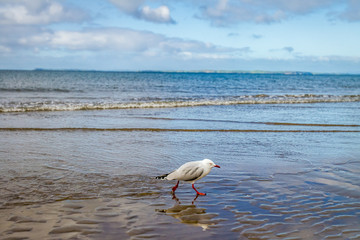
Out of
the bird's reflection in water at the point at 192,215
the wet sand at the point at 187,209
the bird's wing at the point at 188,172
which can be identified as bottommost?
the bird's reflection in water at the point at 192,215

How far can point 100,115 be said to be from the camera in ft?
60.3

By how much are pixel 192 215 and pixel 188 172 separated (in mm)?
1036

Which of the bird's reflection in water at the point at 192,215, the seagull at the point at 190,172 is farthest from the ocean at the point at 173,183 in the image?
the seagull at the point at 190,172

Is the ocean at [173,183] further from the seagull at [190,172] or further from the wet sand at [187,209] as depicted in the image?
the seagull at [190,172]

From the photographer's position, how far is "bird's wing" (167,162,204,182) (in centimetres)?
638

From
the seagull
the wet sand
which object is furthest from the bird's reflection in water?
the seagull

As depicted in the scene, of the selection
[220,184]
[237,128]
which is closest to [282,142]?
[237,128]

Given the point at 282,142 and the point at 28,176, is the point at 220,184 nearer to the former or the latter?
the point at 28,176

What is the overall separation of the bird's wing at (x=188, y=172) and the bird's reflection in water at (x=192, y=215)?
51cm

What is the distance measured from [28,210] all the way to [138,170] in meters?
2.97

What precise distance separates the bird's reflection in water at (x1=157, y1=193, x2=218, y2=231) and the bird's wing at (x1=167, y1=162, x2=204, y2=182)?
511 mm

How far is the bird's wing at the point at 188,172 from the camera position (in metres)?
6.38

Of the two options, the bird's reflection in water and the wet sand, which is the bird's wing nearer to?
the wet sand

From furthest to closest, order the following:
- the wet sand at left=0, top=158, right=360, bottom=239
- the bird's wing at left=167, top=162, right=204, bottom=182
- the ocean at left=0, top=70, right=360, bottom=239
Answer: the bird's wing at left=167, top=162, right=204, bottom=182, the ocean at left=0, top=70, right=360, bottom=239, the wet sand at left=0, top=158, right=360, bottom=239
